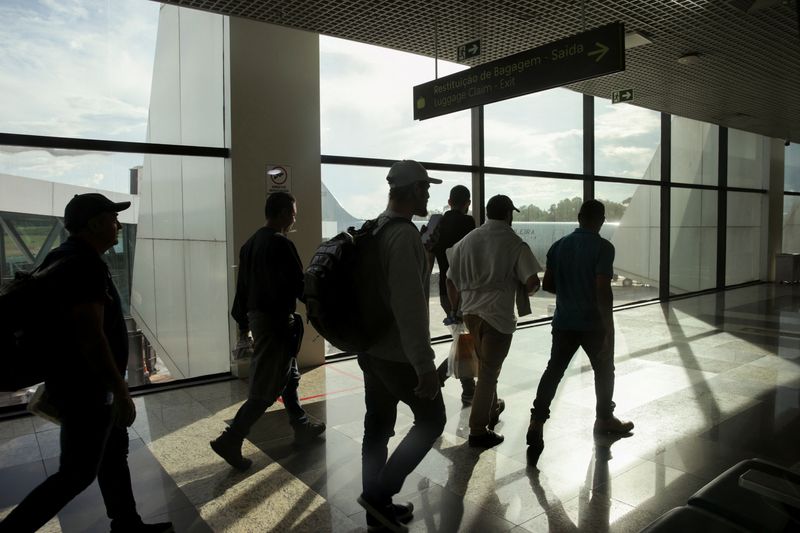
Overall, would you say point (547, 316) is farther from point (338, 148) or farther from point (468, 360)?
point (468, 360)

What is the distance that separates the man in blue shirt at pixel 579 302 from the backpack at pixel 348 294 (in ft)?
5.55

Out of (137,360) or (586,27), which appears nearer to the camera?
(586,27)

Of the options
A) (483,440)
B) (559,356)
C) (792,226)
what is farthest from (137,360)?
(792,226)

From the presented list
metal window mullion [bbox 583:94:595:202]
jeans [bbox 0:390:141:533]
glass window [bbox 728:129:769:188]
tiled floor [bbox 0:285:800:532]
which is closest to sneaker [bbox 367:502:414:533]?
tiled floor [bbox 0:285:800:532]

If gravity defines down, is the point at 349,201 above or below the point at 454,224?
above

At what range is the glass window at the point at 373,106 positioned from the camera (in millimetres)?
6859

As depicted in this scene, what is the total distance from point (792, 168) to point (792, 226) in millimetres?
1686

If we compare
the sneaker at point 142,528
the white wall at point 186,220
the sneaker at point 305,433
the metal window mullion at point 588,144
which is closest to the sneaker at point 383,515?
the sneaker at point 142,528

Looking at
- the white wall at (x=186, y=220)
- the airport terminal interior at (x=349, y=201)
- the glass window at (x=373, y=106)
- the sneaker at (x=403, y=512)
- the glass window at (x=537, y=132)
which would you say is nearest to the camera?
the sneaker at (x=403, y=512)

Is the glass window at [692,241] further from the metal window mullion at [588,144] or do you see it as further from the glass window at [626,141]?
the metal window mullion at [588,144]

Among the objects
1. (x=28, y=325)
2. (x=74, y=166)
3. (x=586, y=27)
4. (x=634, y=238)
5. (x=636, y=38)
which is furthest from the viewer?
(x=634, y=238)

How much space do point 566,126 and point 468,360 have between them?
662cm

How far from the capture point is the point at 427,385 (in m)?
2.50

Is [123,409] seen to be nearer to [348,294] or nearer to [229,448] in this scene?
[348,294]
